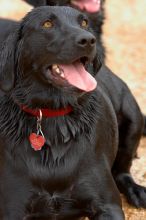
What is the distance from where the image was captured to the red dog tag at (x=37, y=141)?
356 cm

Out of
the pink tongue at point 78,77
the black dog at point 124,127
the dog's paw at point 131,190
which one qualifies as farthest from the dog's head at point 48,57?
the dog's paw at point 131,190

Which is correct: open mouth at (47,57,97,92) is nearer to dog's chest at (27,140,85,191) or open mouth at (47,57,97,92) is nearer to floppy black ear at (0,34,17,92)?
floppy black ear at (0,34,17,92)

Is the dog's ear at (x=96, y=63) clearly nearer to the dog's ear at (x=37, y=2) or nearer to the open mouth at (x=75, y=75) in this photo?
the open mouth at (x=75, y=75)

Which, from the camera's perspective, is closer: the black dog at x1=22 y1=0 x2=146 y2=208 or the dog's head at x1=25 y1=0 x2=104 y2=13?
the black dog at x1=22 y1=0 x2=146 y2=208

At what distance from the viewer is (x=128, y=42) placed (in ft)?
25.2

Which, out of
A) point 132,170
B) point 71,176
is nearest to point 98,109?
point 71,176

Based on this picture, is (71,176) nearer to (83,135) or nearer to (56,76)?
(83,135)

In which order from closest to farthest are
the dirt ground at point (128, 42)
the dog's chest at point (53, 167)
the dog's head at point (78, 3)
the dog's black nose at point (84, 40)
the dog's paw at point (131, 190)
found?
the dog's black nose at point (84, 40)
the dog's chest at point (53, 167)
the dog's paw at point (131, 190)
the dog's head at point (78, 3)
the dirt ground at point (128, 42)

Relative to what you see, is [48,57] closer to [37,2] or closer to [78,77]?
[78,77]

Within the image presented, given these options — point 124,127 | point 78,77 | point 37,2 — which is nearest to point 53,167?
point 78,77

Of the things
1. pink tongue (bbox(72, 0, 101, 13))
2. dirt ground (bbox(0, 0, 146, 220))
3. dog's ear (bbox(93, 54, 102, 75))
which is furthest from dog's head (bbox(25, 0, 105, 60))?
dog's ear (bbox(93, 54, 102, 75))

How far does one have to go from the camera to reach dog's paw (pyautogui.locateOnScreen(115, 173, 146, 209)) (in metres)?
4.43

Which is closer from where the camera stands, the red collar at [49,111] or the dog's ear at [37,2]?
the red collar at [49,111]

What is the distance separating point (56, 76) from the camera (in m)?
3.35
